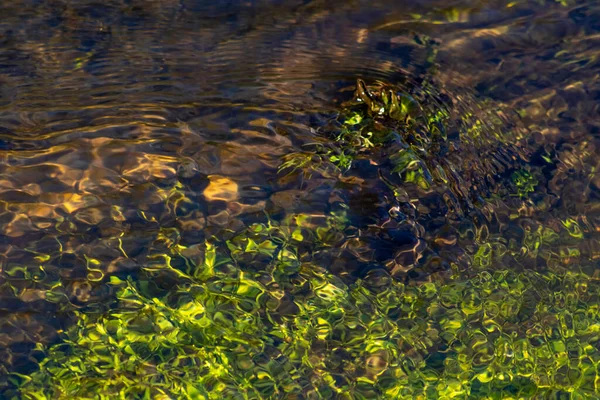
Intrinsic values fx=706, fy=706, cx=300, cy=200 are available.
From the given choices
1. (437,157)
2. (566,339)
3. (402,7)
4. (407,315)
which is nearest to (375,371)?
(407,315)

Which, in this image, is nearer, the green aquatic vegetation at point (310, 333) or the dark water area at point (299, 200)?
the green aquatic vegetation at point (310, 333)

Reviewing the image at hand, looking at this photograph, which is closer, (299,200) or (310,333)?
(310,333)

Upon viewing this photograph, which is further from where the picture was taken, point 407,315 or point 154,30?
point 154,30

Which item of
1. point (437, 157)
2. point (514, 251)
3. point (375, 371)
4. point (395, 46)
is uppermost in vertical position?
point (395, 46)

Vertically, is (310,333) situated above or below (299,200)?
below

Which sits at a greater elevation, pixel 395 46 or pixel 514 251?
pixel 395 46

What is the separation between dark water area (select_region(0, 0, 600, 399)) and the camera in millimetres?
3131

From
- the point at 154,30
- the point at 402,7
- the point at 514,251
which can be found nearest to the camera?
the point at 514,251

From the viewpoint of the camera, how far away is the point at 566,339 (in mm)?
3336

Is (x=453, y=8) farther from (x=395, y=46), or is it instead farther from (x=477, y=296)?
(x=477, y=296)

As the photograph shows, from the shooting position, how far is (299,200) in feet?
11.9

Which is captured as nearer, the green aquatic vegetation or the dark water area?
the green aquatic vegetation

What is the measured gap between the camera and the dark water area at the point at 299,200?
10.3ft

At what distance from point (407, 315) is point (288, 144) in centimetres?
115
